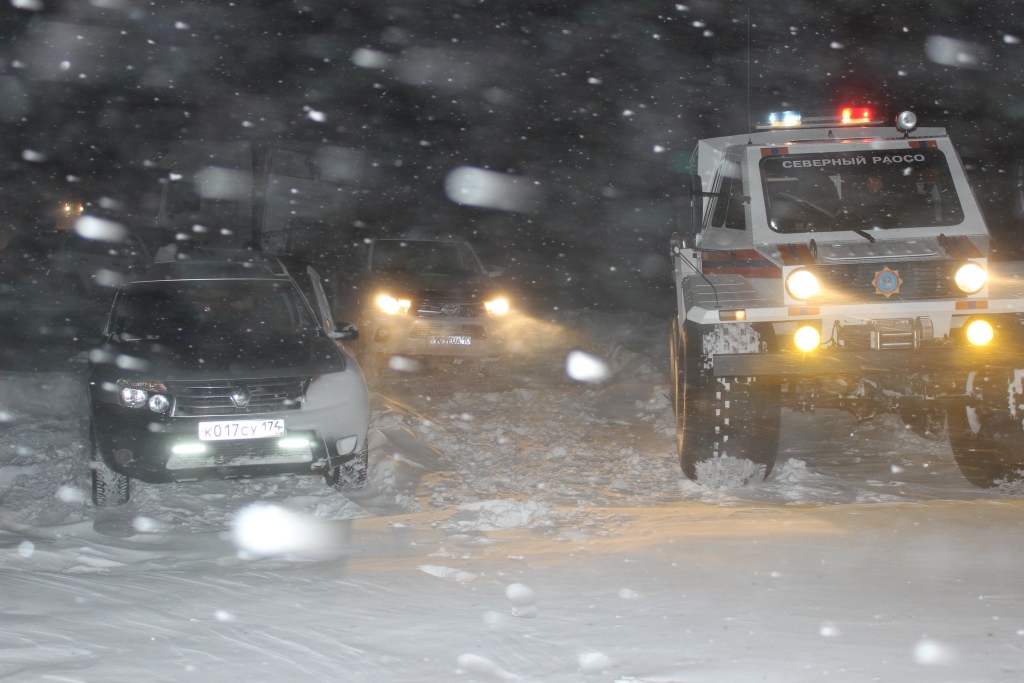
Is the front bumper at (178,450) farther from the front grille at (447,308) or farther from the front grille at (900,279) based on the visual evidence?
the front grille at (447,308)

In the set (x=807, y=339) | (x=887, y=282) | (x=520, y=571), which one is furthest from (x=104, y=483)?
(x=887, y=282)

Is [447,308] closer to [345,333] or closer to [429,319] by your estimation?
[429,319]

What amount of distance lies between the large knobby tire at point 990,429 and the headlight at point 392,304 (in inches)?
225

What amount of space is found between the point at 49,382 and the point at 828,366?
23.5ft

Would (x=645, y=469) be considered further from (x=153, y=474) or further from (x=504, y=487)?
(x=153, y=474)

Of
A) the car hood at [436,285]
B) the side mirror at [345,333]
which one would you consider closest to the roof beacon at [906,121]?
the side mirror at [345,333]

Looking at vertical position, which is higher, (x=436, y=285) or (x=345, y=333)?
(x=436, y=285)

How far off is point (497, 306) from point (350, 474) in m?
4.78

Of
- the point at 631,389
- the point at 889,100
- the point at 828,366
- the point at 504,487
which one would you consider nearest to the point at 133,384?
the point at 504,487

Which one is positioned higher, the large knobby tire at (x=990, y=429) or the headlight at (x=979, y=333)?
the headlight at (x=979, y=333)

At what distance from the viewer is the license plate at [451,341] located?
10.1 metres

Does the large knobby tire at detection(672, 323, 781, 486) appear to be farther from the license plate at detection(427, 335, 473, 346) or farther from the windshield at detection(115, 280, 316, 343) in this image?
the license plate at detection(427, 335, 473, 346)

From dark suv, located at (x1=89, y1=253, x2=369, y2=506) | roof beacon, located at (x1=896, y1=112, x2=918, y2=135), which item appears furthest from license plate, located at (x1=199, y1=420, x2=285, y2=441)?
roof beacon, located at (x1=896, y1=112, x2=918, y2=135)

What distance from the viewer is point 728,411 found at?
5625mm
